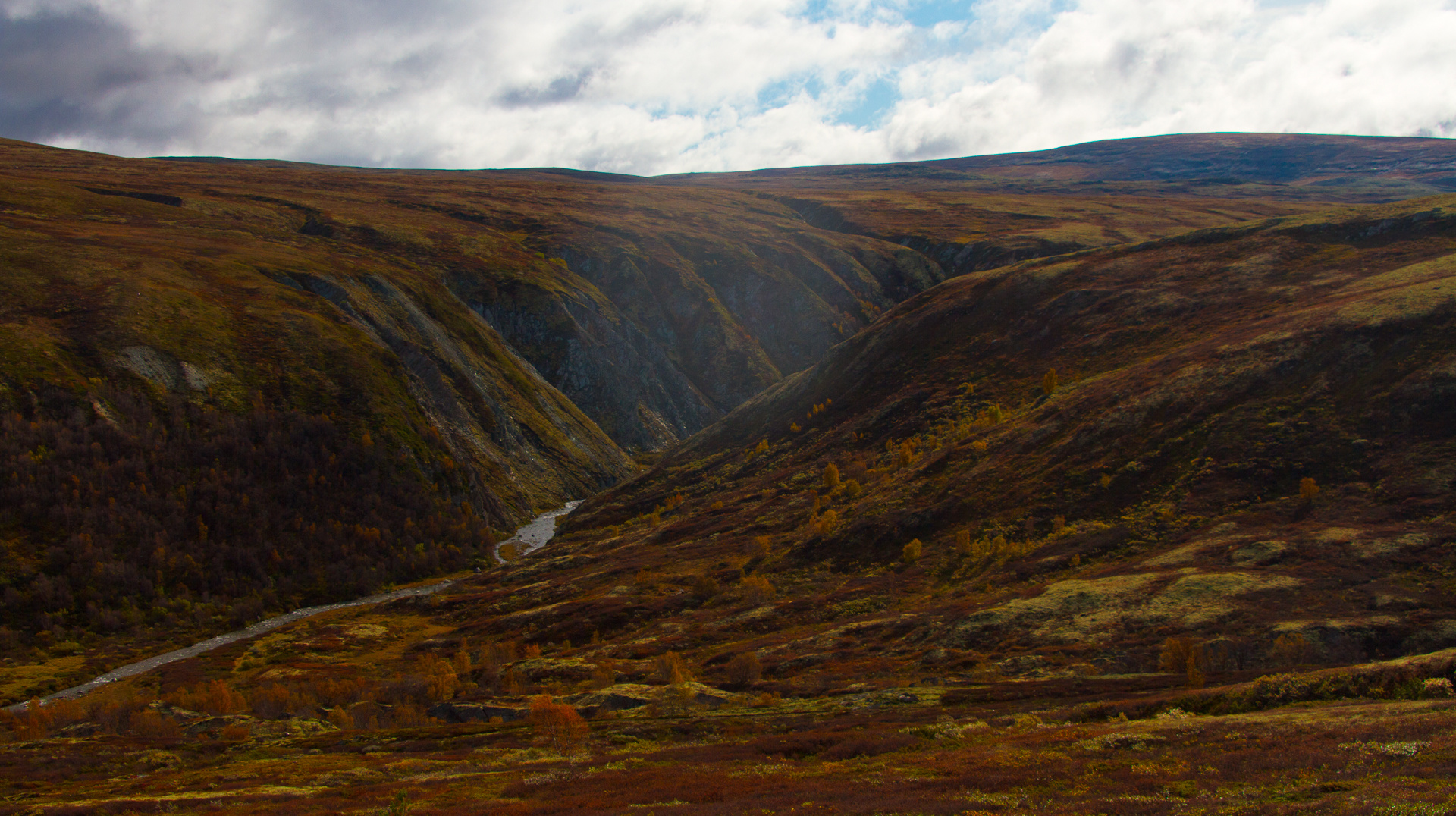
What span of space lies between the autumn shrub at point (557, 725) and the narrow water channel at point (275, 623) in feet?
201

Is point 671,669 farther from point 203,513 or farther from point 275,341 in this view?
point 275,341

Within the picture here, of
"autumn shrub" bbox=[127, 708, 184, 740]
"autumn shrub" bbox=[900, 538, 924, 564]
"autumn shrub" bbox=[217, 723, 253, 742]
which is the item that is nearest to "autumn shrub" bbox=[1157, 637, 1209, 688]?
"autumn shrub" bbox=[900, 538, 924, 564]

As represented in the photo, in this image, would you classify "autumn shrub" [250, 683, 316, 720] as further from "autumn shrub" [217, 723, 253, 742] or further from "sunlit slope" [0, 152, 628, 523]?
"sunlit slope" [0, 152, 628, 523]

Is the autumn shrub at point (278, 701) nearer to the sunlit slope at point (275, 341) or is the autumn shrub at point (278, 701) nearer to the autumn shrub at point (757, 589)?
the autumn shrub at point (757, 589)

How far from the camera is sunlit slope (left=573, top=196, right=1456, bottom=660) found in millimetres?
50594

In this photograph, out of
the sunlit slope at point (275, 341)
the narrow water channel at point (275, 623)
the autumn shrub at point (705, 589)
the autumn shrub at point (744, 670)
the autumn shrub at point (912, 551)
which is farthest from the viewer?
the sunlit slope at point (275, 341)

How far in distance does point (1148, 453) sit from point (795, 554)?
38.2 metres

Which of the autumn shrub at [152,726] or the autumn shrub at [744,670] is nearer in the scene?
the autumn shrub at [744,670]

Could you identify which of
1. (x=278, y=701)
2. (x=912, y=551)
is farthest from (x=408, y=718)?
(x=912, y=551)

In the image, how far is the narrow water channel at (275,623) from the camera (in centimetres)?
8338

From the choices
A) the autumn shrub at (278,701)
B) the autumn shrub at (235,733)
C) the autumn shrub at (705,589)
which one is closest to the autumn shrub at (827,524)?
the autumn shrub at (705,589)

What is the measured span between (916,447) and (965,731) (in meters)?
64.1

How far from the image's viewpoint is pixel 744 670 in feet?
200

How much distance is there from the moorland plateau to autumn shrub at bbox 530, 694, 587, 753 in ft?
1.14
